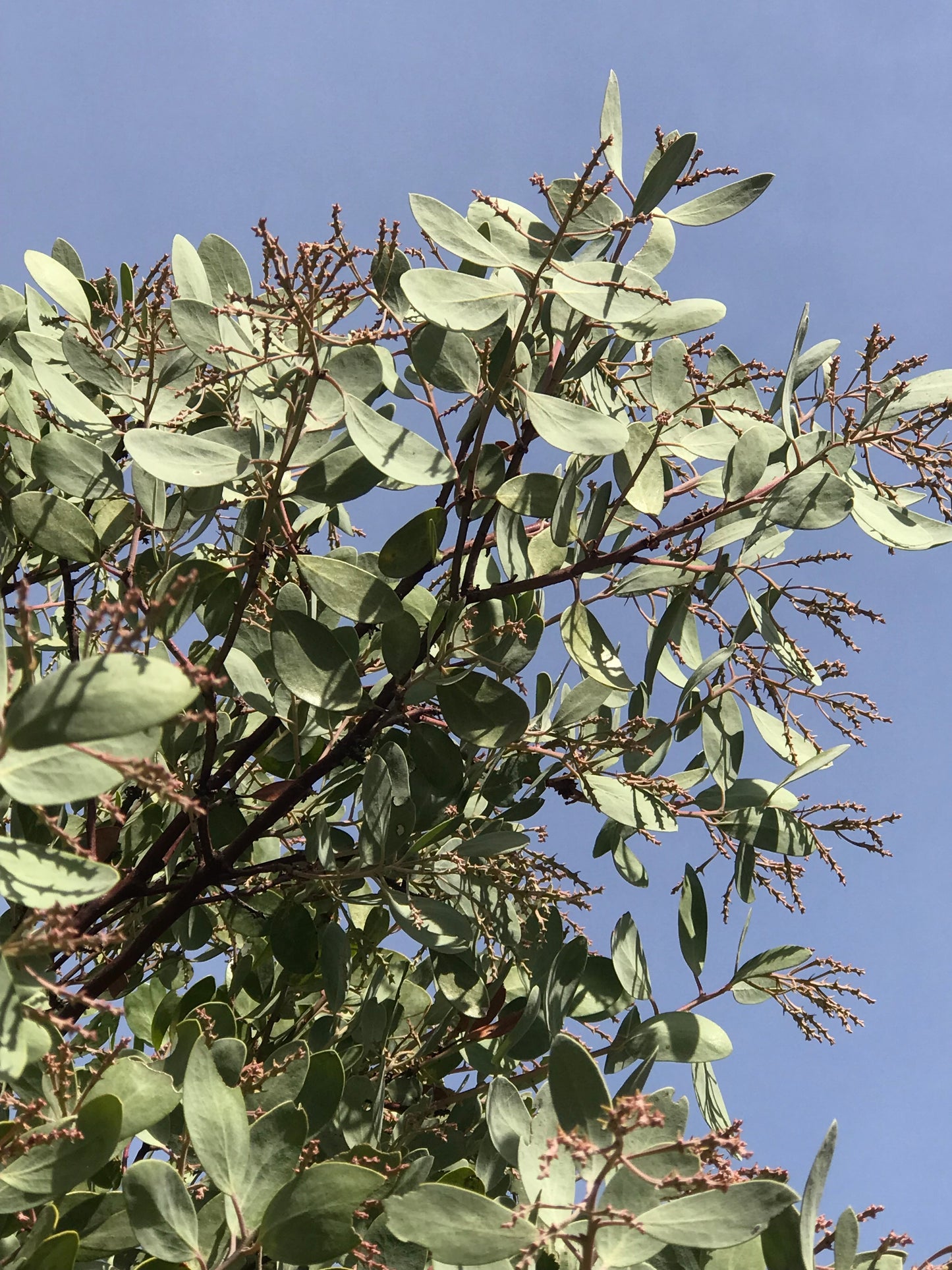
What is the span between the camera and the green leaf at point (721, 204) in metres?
1.72

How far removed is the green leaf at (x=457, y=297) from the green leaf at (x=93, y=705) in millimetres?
699

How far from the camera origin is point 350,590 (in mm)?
1542

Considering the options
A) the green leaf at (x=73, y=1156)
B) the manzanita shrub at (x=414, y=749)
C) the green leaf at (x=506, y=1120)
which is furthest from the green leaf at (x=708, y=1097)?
the green leaf at (x=73, y=1156)

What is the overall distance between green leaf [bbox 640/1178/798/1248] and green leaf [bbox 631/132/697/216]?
49.8 inches

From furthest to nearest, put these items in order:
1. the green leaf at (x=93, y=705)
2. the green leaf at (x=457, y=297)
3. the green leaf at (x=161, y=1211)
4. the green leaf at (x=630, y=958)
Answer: the green leaf at (x=630, y=958), the green leaf at (x=457, y=297), the green leaf at (x=161, y=1211), the green leaf at (x=93, y=705)

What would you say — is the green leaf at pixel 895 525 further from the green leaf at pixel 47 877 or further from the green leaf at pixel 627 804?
the green leaf at pixel 47 877

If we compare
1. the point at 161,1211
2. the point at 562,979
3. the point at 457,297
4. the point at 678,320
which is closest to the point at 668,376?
the point at 678,320

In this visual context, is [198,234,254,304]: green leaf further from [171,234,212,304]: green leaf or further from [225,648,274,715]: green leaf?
[225,648,274,715]: green leaf

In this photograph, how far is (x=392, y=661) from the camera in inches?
62.7

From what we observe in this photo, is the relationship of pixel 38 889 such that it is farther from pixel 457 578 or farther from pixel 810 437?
pixel 810 437

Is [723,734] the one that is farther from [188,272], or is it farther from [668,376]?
[188,272]

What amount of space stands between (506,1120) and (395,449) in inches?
33.3

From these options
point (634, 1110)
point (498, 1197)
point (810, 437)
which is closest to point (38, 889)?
point (634, 1110)

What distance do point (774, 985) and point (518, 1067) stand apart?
522mm
